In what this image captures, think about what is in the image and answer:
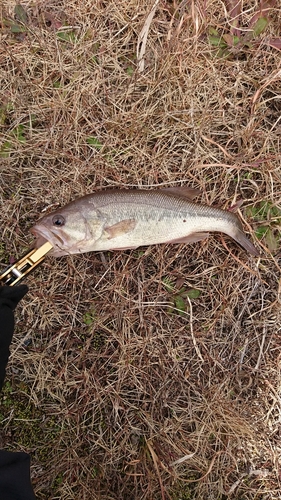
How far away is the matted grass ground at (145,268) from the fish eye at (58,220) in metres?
0.52

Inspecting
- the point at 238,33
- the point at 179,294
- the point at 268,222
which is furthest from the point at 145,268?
the point at 238,33

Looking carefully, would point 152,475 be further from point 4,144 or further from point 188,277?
point 4,144

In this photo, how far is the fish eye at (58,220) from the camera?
2.90 metres

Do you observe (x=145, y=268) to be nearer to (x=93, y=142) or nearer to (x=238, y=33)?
(x=93, y=142)

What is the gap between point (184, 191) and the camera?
10.8ft

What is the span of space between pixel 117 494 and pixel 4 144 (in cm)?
312

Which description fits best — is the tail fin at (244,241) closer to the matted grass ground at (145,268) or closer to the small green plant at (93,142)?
the matted grass ground at (145,268)

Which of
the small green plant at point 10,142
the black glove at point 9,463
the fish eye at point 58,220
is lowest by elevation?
the black glove at point 9,463

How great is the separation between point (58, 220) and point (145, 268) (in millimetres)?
931

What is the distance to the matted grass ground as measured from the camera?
3354 mm

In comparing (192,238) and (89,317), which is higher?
(192,238)

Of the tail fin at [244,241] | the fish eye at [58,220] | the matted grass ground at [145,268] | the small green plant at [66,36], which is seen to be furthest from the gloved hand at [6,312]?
the small green plant at [66,36]

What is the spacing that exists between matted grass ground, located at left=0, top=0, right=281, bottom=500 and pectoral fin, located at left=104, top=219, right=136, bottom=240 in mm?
444

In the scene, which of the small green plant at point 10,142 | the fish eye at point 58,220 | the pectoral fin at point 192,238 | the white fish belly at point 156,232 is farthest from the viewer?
the small green plant at point 10,142
